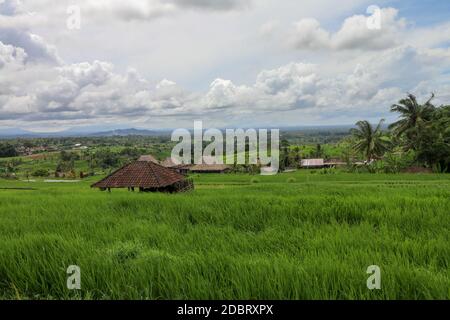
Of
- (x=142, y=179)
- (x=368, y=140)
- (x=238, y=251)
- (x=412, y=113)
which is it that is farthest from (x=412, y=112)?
(x=238, y=251)

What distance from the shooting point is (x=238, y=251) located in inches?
140

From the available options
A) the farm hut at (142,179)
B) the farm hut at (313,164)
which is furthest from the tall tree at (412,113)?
the farm hut at (142,179)

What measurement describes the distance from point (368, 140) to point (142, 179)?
1514 inches

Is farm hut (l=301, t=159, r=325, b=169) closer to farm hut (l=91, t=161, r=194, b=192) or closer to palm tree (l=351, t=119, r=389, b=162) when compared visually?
palm tree (l=351, t=119, r=389, b=162)

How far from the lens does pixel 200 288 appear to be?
2.59 metres

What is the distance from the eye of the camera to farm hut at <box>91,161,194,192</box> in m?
20.1

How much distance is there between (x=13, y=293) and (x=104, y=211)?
2956 mm

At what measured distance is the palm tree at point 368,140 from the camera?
160 ft

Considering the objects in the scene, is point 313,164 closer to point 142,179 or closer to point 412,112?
point 412,112

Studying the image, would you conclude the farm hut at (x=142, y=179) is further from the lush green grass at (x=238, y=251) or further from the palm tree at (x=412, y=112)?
the palm tree at (x=412, y=112)

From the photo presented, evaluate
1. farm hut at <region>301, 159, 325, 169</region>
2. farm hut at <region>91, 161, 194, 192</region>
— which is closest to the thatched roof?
farm hut at <region>91, 161, 194, 192</region>

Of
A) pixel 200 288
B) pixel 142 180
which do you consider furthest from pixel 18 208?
pixel 142 180
